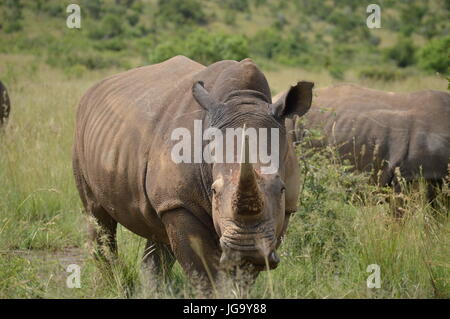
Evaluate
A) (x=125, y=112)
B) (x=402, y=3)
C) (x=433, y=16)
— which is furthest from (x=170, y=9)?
(x=125, y=112)

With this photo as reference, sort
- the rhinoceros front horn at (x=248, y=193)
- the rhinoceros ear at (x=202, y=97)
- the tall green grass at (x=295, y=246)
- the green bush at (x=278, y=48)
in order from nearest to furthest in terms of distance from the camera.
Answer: the rhinoceros front horn at (x=248, y=193) → the rhinoceros ear at (x=202, y=97) → the tall green grass at (x=295, y=246) → the green bush at (x=278, y=48)

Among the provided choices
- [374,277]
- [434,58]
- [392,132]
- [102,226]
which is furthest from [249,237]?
[434,58]

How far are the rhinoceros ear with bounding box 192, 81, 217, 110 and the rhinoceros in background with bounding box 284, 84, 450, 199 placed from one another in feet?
11.1

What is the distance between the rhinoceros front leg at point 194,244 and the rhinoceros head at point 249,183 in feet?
1.15

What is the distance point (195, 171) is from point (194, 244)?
41 cm

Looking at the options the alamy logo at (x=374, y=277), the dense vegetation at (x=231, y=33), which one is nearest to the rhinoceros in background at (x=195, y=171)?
the alamy logo at (x=374, y=277)

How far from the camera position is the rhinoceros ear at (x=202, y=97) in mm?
4395

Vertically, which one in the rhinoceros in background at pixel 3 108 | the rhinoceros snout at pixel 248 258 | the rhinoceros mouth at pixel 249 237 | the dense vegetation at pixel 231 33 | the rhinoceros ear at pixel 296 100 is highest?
the rhinoceros ear at pixel 296 100

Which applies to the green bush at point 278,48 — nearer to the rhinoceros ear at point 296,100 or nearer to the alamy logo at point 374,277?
the alamy logo at point 374,277

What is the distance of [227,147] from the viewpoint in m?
4.14

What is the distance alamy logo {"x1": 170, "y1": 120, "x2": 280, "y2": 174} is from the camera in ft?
13.4

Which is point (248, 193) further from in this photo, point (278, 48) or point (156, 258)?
point (278, 48)

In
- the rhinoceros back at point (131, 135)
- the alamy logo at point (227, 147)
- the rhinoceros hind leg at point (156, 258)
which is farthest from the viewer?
the rhinoceros hind leg at point (156, 258)
